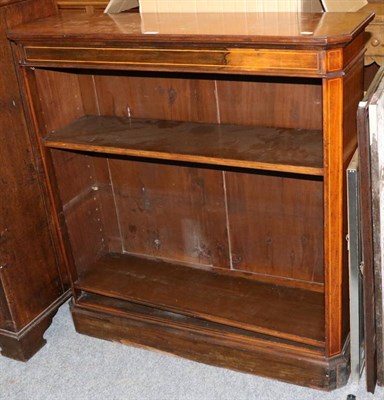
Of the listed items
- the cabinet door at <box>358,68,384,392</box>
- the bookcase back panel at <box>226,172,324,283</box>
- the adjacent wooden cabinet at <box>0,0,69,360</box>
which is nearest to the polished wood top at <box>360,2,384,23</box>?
the cabinet door at <box>358,68,384,392</box>

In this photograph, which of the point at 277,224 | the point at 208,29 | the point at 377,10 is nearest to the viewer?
the point at 208,29

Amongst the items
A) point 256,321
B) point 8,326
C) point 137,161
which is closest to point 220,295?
point 256,321

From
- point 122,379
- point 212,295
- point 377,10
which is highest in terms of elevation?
point 377,10

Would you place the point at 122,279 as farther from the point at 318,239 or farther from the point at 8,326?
the point at 318,239

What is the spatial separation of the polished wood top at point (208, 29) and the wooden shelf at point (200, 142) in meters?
0.38

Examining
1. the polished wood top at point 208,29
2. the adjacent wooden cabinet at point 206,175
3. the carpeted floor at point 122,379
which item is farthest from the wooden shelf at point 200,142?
the carpeted floor at point 122,379

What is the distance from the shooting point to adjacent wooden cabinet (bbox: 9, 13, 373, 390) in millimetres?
1819

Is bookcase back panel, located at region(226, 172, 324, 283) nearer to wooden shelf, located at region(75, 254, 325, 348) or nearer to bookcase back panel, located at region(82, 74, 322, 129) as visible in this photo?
wooden shelf, located at region(75, 254, 325, 348)

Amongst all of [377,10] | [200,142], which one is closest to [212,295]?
[200,142]

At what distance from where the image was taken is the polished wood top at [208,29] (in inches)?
66.1

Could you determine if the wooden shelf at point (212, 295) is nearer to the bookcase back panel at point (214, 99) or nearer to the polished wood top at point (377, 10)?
the bookcase back panel at point (214, 99)

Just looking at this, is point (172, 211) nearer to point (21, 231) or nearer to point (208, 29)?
point (21, 231)

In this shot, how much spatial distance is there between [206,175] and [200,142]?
31 cm

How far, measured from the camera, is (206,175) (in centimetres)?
243
